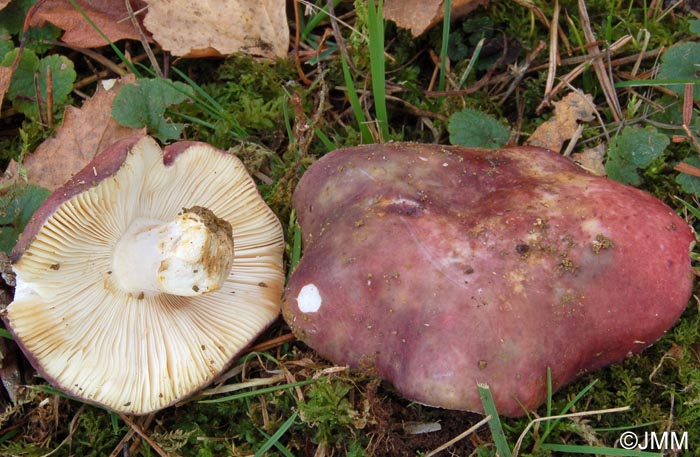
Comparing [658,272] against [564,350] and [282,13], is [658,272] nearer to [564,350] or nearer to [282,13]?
[564,350]

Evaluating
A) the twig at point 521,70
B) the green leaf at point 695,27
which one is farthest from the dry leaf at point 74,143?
the green leaf at point 695,27

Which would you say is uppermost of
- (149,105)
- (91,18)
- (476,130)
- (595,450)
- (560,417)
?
(91,18)

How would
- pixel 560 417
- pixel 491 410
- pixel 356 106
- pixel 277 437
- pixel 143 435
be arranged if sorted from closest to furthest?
pixel 491 410 → pixel 560 417 → pixel 277 437 → pixel 143 435 → pixel 356 106

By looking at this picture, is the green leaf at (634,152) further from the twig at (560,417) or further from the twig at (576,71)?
the twig at (560,417)

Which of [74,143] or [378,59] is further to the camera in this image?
[74,143]

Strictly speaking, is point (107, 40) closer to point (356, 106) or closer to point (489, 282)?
point (356, 106)

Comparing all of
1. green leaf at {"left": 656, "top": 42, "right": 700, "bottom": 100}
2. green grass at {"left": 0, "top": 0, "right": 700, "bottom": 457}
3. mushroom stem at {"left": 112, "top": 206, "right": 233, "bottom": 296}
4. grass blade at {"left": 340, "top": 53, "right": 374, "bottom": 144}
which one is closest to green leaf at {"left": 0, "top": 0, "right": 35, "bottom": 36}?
green grass at {"left": 0, "top": 0, "right": 700, "bottom": 457}

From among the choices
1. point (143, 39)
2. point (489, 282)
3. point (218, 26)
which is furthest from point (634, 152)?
point (143, 39)

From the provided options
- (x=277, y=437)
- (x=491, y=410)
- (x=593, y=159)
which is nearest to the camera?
(x=491, y=410)
